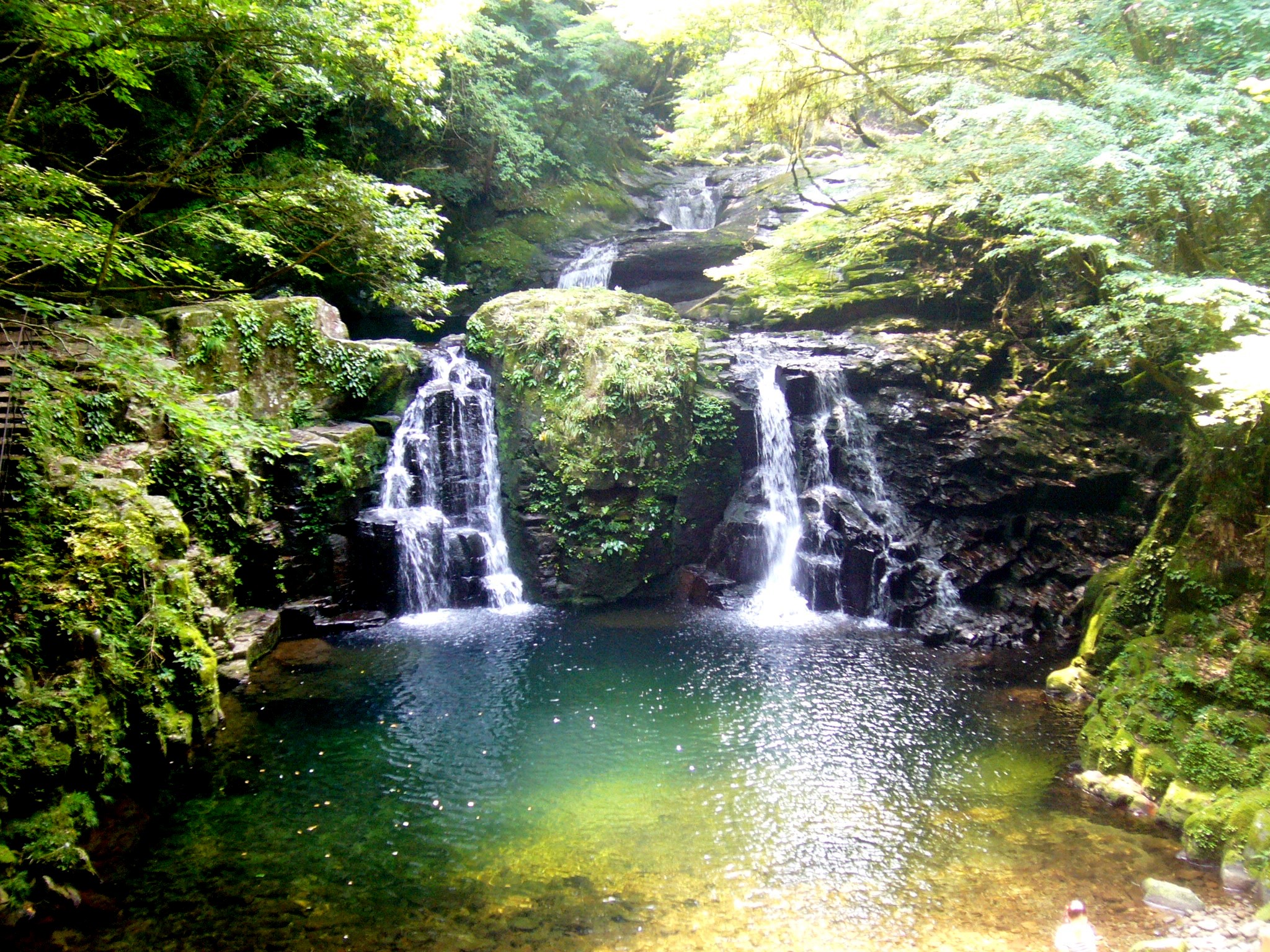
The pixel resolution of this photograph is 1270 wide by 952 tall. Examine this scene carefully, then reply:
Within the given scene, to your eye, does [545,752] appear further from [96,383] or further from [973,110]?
[973,110]

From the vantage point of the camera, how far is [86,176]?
8445mm

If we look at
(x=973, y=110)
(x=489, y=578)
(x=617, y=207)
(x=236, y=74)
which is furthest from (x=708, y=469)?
(x=617, y=207)

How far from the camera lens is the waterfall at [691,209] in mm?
23250

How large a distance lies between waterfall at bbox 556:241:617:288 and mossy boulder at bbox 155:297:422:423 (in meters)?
6.98

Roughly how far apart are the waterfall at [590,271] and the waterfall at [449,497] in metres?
6.34

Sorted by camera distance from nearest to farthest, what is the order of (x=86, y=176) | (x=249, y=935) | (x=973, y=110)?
(x=249, y=935), (x=86, y=176), (x=973, y=110)

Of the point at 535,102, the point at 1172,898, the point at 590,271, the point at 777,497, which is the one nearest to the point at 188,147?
the point at 1172,898

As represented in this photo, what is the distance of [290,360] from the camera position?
1201cm

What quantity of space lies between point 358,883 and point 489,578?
7.48 m

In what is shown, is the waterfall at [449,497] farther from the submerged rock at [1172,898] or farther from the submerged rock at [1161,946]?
the submerged rock at [1161,946]

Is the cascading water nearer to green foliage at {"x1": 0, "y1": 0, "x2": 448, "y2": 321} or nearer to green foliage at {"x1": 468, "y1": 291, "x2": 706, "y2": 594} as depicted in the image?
green foliage at {"x1": 468, "y1": 291, "x2": 706, "y2": 594}

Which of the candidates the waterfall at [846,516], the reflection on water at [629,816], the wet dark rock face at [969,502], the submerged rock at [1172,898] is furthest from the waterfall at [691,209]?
the submerged rock at [1172,898]

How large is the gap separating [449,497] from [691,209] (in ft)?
50.1

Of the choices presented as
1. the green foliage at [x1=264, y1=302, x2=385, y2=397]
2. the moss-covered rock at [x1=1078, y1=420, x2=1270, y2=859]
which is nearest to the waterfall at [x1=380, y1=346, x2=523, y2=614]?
the green foliage at [x1=264, y1=302, x2=385, y2=397]
